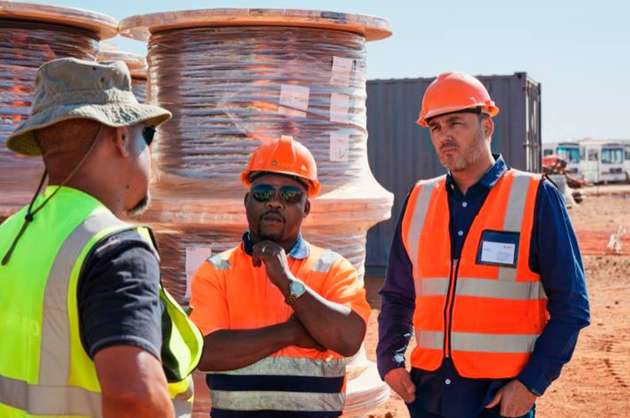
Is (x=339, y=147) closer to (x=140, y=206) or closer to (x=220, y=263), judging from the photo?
(x=220, y=263)

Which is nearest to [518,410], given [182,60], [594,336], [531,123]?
[182,60]

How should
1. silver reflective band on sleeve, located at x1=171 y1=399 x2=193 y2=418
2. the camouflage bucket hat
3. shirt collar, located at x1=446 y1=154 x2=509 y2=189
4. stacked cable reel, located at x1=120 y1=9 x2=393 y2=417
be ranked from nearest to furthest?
the camouflage bucket hat, silver reflective band on sleeve, located at x1=171 y1=399 x2=193 y2=418, shirt collar, located at x1=446 y1=154 x2=509 y2=189, stacked cable reel, located at x1=120 y1=9 x2=393 y2=417

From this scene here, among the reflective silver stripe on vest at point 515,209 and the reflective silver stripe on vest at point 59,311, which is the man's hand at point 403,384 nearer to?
the reflective silver stripe on vest at point 515,209

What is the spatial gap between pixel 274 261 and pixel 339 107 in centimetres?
191

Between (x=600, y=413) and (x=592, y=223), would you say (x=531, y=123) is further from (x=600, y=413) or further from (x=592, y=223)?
(x=592, y=223)

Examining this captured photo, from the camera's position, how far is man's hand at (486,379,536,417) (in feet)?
11.0

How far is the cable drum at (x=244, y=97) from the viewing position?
15.9 ft

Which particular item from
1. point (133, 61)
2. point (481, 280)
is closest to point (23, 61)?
point (133, 61)

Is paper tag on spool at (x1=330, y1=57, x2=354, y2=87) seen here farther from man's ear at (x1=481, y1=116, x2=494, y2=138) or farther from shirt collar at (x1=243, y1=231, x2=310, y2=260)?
shirt collar at (x1=243, y1=231, x2=310, y2=260)

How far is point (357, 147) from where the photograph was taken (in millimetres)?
5215

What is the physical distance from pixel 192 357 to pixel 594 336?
A: 8.54m

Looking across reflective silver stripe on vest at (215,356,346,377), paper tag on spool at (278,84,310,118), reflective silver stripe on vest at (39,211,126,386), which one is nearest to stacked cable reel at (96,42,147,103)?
paper tag on spool at (278,84,310,118)

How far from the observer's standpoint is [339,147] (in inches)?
198

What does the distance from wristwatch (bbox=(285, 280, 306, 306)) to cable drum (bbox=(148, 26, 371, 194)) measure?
65.2 inches
